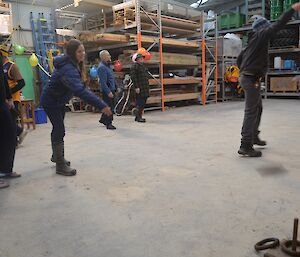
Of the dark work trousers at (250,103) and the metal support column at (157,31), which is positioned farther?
the metal support column at (157,31)

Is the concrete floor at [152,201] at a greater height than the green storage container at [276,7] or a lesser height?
lesser

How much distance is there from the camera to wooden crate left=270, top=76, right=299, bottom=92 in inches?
459

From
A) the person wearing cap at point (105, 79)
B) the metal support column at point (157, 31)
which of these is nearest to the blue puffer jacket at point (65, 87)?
the person wearing cap at point (105, 79)

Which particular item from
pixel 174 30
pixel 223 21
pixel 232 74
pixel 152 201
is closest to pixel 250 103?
pixel 152 201

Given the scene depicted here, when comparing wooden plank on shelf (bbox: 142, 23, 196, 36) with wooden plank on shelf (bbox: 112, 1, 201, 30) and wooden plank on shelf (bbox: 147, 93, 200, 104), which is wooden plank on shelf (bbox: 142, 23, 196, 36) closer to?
wooden plank on shelf (bbox: 112, 1, 201, 30)

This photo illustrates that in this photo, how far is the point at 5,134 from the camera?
3.17 m

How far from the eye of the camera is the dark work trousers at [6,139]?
3.14 meters

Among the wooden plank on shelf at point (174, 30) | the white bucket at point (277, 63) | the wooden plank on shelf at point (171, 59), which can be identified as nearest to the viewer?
the wooden plank on shelf at point (171, 59)

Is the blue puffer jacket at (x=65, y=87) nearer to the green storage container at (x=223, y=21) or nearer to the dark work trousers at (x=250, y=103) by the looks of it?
the dark work trousers at (x=250, y=103)

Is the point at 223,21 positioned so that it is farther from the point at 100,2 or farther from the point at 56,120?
the point at 56,120

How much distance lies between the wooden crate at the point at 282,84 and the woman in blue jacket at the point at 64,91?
1028cm

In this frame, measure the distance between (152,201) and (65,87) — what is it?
5.03 ft

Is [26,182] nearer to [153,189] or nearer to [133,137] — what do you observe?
[153,189]

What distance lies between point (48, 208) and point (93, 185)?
1.93 feet
